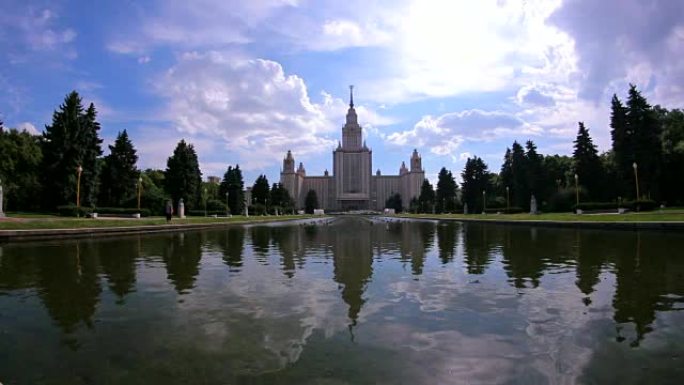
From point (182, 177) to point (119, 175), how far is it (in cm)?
806

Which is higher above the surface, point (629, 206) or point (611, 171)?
point (611, 171)

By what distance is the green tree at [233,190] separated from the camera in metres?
89.0

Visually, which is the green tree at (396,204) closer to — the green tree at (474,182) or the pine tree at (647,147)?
the green tree at (474,182)

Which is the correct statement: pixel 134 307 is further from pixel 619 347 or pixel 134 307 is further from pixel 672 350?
pixel 672 350

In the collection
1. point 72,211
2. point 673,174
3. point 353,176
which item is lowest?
point 72,211

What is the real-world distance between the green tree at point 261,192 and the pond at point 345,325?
9836 centimetres

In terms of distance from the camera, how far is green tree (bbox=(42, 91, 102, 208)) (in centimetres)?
4375

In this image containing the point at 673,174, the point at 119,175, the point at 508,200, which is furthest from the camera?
the point at 508,200

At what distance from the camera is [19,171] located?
5225 centimetres

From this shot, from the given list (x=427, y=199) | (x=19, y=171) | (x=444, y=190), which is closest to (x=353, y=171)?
(x=427, y=199)

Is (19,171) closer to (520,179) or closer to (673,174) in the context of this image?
(520,179)

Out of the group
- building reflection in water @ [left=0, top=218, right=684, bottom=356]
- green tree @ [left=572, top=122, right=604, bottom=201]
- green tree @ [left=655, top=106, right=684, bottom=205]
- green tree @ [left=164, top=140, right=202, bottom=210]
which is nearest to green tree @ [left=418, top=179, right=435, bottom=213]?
green tree @ [left=572, top=122, right=604, bottom=201]

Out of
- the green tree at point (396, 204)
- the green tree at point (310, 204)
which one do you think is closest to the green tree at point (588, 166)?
the green tree at point (396, 204)

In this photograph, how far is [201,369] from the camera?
407 centimetres
